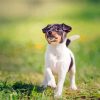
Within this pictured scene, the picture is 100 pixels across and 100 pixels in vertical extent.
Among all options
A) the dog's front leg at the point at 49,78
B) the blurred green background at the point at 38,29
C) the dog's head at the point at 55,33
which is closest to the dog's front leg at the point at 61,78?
the dog's front leg at the point at 49,78

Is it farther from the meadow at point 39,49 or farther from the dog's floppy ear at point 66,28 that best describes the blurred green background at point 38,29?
the dog's floppy ear at point 66,28

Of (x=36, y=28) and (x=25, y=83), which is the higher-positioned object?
(x=36, y=28)

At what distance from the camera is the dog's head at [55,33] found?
836 cm

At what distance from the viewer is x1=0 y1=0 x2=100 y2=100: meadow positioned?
896cm

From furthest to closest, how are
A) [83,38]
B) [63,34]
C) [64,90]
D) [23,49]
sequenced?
[83,38], [23,49], [64,90], [63,34]

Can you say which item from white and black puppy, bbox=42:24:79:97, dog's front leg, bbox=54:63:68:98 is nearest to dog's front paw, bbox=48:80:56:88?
white and black puppy, bbox=42:24:79:97

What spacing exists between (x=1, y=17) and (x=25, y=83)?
34.7ft

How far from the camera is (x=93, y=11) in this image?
67.9 ft

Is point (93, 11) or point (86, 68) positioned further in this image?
point (93, 11)

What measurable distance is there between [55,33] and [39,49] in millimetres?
5417

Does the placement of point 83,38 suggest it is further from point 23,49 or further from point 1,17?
point 1,17

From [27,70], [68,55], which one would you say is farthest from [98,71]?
[68,55]

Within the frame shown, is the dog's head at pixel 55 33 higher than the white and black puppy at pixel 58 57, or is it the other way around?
the dog's head at pixel 55 33

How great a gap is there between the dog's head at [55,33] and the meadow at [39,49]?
0.73 m
